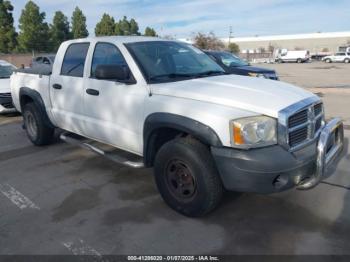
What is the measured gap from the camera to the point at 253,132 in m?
3.03

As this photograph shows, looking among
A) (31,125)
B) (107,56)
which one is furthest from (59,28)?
(107,56)

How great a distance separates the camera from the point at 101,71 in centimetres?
379

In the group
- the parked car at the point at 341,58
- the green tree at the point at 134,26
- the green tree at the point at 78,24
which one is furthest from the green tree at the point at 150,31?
the parked car at the point at 341,58

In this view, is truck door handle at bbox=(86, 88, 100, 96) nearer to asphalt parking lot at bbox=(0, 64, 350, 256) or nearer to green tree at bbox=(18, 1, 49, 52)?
asphalt parking lot at bbox=(0, 64, 350, 256)

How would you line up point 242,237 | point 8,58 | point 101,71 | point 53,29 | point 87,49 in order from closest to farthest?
point 242,237
point 101,71
point 87,49
point 8,58
point 53,29

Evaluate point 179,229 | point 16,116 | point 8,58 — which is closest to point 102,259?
point 179,229

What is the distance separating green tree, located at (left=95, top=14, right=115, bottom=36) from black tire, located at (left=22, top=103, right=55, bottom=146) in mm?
38411

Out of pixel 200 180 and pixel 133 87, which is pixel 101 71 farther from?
pixel 200 180

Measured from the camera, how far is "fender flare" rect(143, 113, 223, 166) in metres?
3.12

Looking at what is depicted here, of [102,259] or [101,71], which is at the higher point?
[101,71]

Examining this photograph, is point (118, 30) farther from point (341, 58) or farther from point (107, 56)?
point (107, 56)

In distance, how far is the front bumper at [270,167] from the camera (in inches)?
117

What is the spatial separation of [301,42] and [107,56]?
350 ft

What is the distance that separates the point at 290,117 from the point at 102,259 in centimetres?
211
